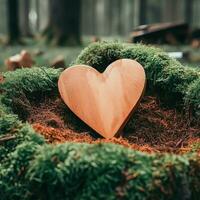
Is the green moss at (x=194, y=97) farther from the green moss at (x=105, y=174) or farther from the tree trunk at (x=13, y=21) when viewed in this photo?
the tree trunk at (x=13, y=21)

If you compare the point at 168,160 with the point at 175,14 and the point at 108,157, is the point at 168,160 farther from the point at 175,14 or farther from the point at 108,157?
the point at 175,14

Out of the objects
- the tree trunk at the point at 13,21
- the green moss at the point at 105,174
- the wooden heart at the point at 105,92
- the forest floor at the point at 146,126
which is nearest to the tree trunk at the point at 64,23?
the tree trunk at the point at 13,21

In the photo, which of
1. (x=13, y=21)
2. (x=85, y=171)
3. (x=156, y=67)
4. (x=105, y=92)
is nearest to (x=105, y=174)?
(x=85, y=171)

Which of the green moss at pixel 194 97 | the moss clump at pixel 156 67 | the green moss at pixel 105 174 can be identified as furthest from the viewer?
the moss clump at pixel 156 67

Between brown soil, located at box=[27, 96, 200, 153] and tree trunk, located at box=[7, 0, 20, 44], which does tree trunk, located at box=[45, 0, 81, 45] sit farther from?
brown soil, located at box=[27, 96, 200, 153]

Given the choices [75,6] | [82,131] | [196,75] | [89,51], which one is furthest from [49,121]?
[75,6]

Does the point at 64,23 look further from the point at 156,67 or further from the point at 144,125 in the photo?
the point at 144,125
